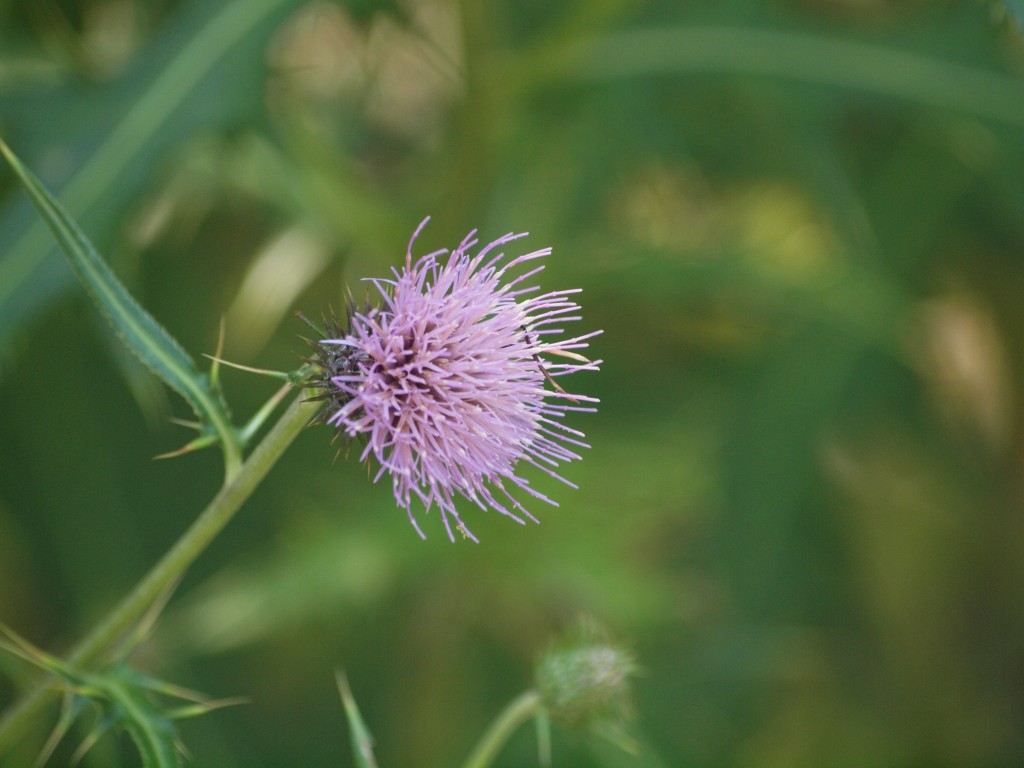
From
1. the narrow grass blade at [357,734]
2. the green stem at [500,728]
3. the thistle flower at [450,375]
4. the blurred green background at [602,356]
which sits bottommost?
the narrow grass blade at [357,734]

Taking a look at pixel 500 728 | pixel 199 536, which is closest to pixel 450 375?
pixel 199 536

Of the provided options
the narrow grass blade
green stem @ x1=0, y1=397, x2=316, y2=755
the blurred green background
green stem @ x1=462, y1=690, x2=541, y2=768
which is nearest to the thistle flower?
green stem @ x1=0, y1=397, x2=316, y2=755

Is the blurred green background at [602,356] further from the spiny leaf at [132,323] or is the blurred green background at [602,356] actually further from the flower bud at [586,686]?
the flower bud at [586,686]

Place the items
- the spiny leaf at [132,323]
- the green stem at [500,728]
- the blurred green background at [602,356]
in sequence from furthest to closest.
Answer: the blurred green background at [602,356], the green stem at [500,728], the spiny leaf at [132,323]

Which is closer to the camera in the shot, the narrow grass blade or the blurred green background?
the narrow grass blade

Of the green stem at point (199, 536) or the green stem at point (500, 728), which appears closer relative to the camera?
the green stem at point (199, 536)

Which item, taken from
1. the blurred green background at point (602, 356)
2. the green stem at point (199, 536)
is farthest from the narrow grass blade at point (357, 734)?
the blurred green background at point (602, 356)

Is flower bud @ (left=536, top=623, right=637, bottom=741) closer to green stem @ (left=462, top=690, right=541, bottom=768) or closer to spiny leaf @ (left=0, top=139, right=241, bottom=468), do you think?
green stem @ (left=462, top=690, right=541, bottom=768)

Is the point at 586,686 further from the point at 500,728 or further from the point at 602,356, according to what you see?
the point at 602,356
